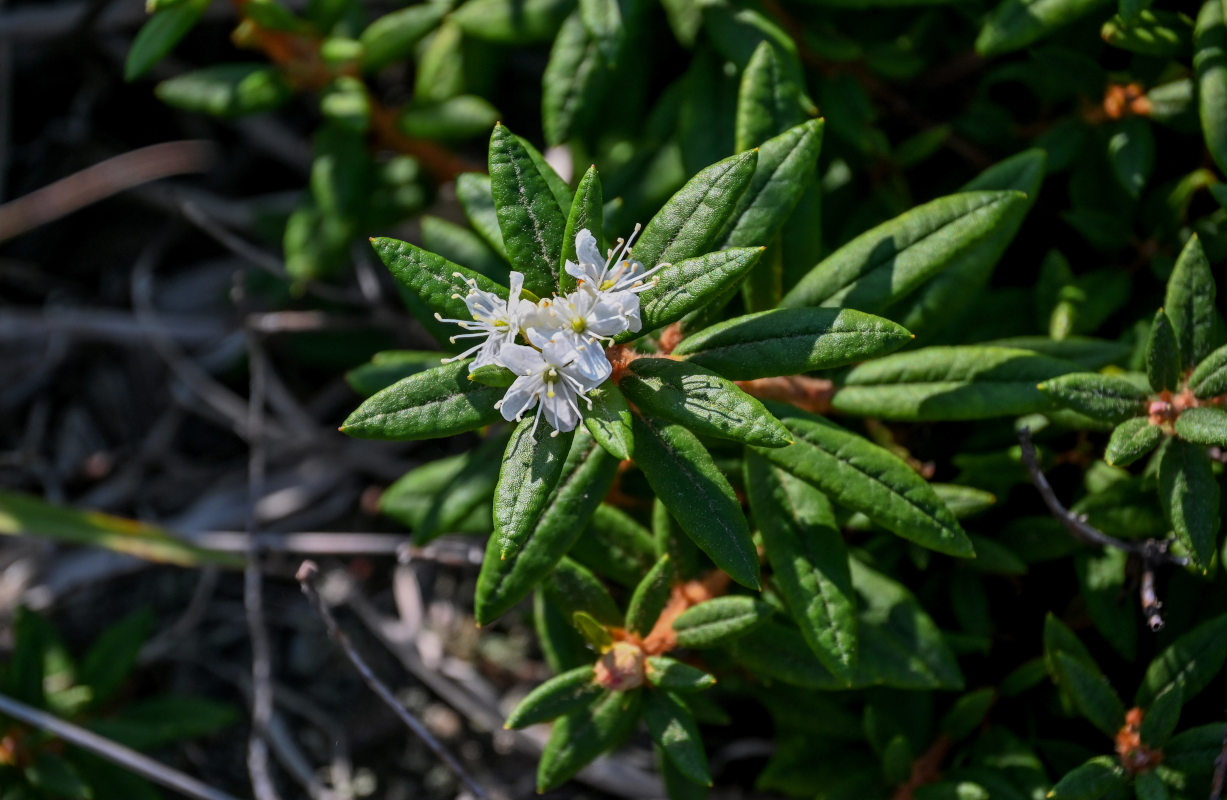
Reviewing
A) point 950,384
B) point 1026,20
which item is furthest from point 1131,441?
point 1026,20

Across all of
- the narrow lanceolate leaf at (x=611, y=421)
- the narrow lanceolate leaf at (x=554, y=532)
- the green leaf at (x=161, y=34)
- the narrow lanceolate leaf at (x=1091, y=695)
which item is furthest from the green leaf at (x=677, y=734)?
the green leaf at (x=161, y=34)

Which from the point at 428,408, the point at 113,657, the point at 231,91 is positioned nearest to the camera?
the point at 428,408

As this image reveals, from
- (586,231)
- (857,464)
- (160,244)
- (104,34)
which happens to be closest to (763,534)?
(857,464)

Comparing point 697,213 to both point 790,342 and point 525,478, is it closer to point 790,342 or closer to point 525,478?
point 790,342

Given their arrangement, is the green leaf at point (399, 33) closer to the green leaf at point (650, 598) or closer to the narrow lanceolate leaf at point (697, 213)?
the narrow lanceolate leaf at point (697, 213)

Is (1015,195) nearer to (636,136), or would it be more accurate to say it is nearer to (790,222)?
(790,222)
